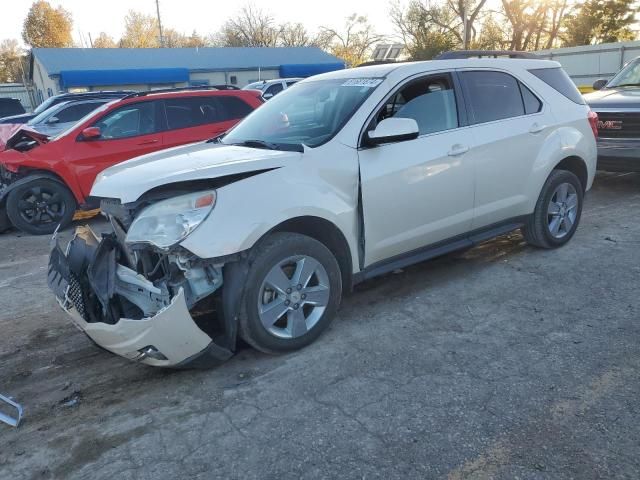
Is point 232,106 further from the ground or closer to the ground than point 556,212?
further from the ground

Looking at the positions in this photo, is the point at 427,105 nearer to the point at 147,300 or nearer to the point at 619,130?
the point at 147,300

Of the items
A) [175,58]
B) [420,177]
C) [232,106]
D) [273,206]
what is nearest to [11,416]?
[273,206]

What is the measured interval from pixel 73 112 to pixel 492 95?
9925 mm

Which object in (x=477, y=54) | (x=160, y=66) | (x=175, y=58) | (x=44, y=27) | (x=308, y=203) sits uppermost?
(x=44, y=27)

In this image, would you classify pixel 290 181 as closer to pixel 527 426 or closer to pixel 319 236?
pixel 319 236

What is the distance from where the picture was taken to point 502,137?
4.66m

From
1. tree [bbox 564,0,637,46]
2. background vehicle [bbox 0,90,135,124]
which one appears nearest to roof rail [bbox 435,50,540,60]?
background vehicle [bbox 0,90,135,124]

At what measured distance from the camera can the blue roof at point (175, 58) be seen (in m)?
33.8

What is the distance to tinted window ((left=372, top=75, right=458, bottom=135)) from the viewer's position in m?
4.21

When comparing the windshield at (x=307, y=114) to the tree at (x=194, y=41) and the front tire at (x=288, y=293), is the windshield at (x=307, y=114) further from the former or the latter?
the tree at (x=194, y=41)

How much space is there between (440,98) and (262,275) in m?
2.20

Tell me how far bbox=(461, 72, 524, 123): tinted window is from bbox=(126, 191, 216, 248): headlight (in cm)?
252

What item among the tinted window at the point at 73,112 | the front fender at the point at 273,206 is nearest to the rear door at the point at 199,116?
the tinted window at the point at 73,112

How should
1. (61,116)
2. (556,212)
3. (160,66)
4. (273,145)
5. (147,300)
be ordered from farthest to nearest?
(160,66) → (61,116) → (556,212) → (273,145) → (147,300)
